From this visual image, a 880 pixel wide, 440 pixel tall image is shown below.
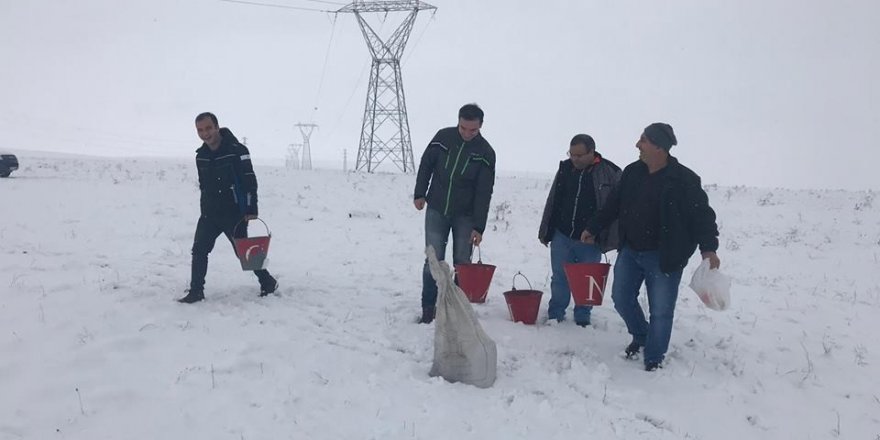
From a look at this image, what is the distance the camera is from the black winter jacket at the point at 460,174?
5.70 meters

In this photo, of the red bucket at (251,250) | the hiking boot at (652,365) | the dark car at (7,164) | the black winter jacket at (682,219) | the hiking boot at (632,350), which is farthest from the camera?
the dark car at (7,164)

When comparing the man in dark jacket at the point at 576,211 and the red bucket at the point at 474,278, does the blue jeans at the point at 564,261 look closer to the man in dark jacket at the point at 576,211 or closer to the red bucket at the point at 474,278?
the man in dark jacket at the point at 576,211

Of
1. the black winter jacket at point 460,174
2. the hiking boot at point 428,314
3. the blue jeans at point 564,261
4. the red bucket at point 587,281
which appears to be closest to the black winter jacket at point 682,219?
the red bucket at point 587,281

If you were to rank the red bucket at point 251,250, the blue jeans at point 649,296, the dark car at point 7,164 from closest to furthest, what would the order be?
Answer: 1. the blue jeans at point 649,296
2. the red bucket at point 251,250
3. the dark car at point 7,164

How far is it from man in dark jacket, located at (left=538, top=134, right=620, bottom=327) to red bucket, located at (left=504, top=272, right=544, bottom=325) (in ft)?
0.99

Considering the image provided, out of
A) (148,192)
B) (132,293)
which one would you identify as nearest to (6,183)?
(148,192)

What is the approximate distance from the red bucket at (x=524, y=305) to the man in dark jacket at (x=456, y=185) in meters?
0.71

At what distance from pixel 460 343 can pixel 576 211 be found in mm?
2114

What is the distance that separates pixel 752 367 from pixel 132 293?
6.19 metres

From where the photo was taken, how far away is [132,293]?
620 cm

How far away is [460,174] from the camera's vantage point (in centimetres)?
570

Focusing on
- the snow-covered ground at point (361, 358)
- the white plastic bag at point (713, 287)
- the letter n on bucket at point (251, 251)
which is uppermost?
the white plastic bag at point (713, 287)

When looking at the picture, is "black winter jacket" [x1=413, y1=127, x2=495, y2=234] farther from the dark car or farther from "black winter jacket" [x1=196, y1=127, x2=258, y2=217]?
the dark car

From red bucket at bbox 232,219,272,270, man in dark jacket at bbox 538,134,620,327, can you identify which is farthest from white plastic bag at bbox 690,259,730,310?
red bucket at bbox 232,219,272,270
